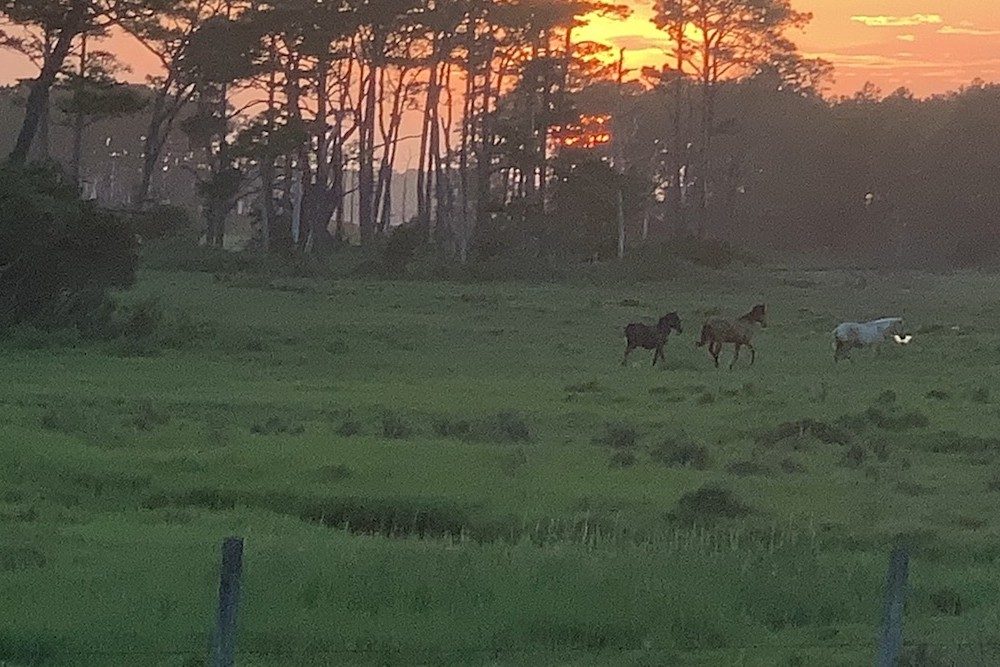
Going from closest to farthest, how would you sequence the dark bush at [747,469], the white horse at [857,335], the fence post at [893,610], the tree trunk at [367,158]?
the fence post at [893,610], the dark bush at [747,469], the white horse at [857,335], the tree trunk at [367,158]

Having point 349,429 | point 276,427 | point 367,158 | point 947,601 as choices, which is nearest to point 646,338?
point 349,429

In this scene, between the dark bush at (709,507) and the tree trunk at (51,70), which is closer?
the dark bush at (709,507)

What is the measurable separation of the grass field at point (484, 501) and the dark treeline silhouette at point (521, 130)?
534 inches

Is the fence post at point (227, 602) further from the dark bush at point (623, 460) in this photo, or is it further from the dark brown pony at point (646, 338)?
the dark brown pony at point (646, 338)

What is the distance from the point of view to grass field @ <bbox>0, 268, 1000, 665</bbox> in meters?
9.25

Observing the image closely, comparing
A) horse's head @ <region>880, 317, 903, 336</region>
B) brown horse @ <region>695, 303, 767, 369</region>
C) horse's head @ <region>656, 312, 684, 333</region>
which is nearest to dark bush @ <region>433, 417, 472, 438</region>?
brown horse @ <region>695, 303, 767, 369</region>

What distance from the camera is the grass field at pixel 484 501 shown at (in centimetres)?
925

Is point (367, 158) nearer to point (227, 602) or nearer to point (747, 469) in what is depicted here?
point (747, 469)

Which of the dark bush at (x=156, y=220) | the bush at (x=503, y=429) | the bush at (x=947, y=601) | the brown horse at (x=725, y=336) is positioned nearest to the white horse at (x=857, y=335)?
the brown horse at (x=725, y=336)

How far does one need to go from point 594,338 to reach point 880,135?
2230 inches

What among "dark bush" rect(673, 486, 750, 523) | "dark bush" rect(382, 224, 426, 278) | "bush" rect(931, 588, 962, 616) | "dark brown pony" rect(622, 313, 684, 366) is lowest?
"bush" rect(931, 588, 962, 616)

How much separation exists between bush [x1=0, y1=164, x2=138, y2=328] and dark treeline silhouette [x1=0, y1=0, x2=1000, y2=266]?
3.91 m

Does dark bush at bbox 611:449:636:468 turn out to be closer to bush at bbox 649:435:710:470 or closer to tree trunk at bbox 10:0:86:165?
bush at bbox 649:435:710:470

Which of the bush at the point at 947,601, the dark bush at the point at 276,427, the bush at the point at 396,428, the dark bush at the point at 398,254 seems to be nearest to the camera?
the bush at the point at 947,601
